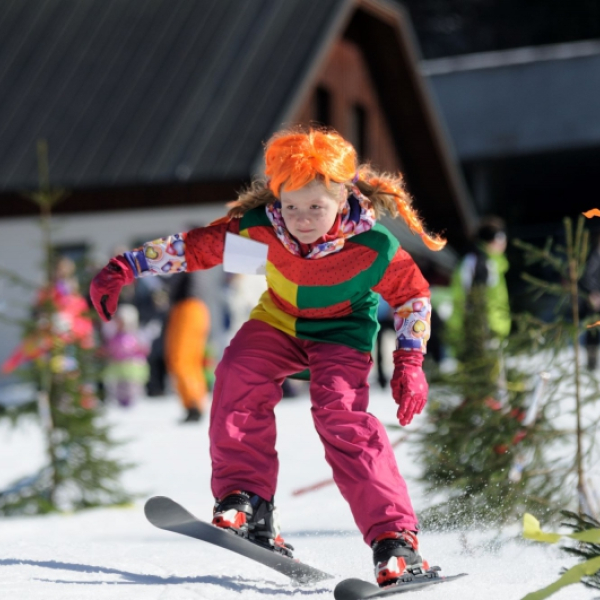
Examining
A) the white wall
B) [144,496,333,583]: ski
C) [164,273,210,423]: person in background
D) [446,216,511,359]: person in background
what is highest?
the white wall

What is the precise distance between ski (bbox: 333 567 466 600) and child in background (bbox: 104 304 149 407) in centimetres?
903

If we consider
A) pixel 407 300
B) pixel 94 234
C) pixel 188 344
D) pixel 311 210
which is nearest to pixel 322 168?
pixel 311 210

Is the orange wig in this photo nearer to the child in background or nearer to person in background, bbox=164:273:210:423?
person in background, bbox=164:273:210:423

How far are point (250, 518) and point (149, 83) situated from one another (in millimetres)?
14860

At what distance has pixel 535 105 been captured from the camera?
25.8 meters

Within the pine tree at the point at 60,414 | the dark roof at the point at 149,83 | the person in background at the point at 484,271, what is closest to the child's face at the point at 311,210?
the person in background at the point at 484,271

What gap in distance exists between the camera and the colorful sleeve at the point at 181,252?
13.1 feet

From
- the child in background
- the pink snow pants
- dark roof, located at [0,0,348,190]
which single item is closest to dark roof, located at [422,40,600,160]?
dark roof, located at [0,0,348,190]

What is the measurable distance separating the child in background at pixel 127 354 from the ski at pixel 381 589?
9.03 metres

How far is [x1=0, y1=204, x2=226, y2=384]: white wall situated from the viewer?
17031mm

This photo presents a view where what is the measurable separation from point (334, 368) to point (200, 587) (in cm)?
86

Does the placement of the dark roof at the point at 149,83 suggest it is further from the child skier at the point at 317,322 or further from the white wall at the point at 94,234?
the child skier at the point at 317,322

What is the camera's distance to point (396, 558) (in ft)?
11.6

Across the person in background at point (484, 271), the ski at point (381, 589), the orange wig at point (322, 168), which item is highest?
the person in background at point (484, 271)
